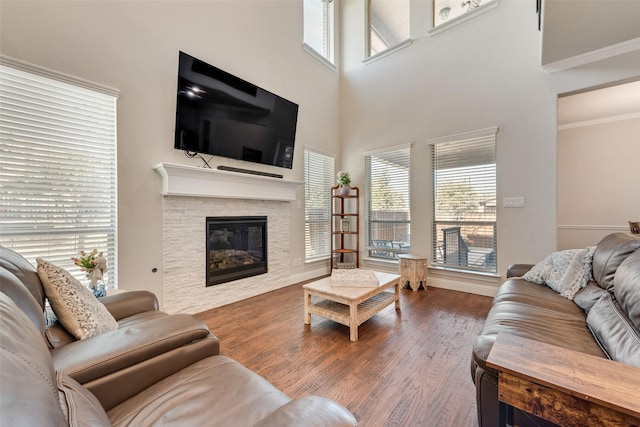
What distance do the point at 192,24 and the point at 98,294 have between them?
2.93 m

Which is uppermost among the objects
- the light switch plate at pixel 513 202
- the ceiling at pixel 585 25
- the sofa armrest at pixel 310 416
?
the ceiling at pixel 585 25

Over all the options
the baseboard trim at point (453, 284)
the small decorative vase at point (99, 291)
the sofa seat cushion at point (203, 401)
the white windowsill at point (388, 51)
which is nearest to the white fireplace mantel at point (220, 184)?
the small decorative vase at point (99, 291)

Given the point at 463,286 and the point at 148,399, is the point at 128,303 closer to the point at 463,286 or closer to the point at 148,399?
the point at 148,399

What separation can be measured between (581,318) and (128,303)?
9.66ft

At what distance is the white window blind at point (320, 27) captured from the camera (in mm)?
4543

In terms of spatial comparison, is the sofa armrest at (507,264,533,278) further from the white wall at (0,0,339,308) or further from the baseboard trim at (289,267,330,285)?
the white wall at (0,0,339,308)

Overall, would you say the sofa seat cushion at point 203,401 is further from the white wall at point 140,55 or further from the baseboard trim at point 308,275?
the baseboard trim at point 308,275

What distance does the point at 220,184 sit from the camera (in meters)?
3.07

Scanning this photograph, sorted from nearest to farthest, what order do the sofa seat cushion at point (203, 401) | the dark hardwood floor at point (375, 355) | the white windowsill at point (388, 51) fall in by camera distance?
the sofa seat cushion at point (203, 401)
the dark hardwood floor at point (375, 355)
the white windowsill at point (388, 51)

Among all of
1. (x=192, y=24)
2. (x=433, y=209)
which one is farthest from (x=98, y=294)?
(x=433, y=209)

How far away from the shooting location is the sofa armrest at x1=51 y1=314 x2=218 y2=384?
2.97ft

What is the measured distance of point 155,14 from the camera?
267 centimetres

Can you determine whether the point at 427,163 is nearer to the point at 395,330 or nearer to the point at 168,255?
the point at 395,330

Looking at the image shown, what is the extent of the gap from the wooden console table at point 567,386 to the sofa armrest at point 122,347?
124 centimetres
